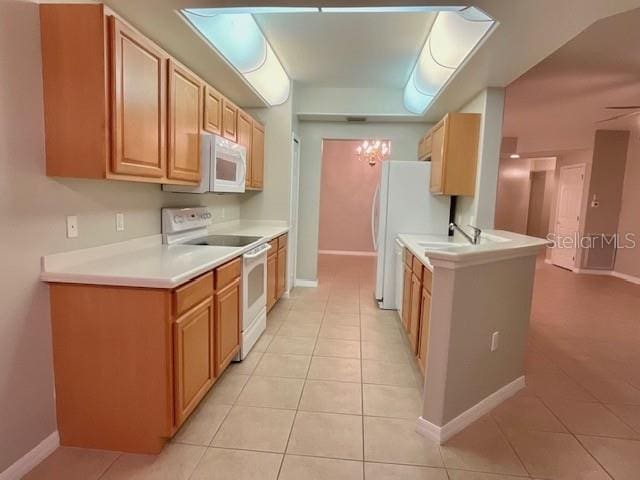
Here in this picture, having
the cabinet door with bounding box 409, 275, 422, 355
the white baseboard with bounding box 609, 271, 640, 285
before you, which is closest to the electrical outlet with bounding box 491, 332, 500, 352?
the cabinet door with bounding box 409, 275, 422, 355

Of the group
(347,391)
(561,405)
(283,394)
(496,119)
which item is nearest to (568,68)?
(496,119)

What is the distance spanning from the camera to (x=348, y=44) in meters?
3.54

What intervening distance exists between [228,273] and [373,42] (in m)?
2.49

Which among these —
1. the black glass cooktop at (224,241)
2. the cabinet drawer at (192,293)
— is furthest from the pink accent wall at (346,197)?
the cabinet drawer at (192,293)

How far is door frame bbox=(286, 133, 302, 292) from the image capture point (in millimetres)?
4875

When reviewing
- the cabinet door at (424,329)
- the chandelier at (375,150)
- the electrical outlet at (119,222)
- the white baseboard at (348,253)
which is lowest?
the white baseboard at (348,253)

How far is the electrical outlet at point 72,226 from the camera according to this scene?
1.99 meters

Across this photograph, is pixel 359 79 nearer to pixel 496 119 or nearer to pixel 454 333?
pixel 496 119

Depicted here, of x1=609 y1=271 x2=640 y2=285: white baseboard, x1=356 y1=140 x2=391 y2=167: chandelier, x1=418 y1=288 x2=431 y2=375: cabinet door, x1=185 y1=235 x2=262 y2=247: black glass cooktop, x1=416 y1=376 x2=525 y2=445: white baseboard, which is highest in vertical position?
x1=356 y1=140 x2=391 y2=167: chandelier

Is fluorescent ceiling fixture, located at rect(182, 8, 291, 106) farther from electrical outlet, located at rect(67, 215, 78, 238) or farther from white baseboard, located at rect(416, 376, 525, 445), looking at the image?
white baseboard, located at rect(416, 376, 525, 445)

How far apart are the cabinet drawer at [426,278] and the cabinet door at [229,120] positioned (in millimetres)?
2070

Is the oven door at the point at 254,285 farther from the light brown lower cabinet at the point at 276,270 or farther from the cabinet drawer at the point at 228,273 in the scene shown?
the light brown lower cabinet at the point at 276,270

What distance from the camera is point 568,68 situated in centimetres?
350

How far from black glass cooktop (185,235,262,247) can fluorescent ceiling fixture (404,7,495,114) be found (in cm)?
217
